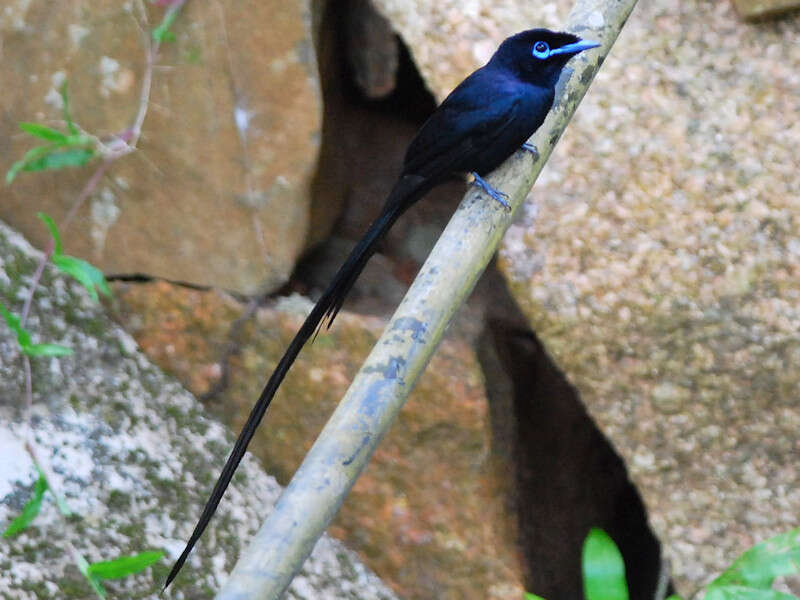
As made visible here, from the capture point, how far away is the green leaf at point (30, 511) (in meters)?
1.69

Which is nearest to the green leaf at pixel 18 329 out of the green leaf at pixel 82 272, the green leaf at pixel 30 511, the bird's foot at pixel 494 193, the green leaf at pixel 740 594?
the green leaf at pixel 82 272

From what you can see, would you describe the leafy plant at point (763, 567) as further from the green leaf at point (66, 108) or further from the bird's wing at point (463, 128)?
the green leaf at point (66, 108)

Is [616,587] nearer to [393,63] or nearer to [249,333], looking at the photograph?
[249,333]

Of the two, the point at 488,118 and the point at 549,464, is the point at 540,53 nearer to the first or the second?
the point at 488,118

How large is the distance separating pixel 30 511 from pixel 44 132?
0.66 meters

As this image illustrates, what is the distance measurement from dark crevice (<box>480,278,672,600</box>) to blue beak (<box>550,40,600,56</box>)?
714mm

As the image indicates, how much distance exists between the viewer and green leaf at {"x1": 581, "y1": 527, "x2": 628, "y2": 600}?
144cm

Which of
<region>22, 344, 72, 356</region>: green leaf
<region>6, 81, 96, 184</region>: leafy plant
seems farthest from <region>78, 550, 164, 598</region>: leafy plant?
<region>6, 81, 96, 184</region>: leafy plant

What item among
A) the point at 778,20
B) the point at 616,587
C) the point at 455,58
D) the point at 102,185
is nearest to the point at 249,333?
the point at 102,185

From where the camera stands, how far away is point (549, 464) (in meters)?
2.29

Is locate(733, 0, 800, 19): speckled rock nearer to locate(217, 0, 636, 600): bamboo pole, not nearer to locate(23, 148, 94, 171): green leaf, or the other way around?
locate(217, 0, 636, 600): bamboo pole

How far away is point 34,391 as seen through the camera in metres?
1.96

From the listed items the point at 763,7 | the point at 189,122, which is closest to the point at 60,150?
the point at 189,122

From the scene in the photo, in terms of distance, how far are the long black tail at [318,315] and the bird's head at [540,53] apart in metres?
0.24
